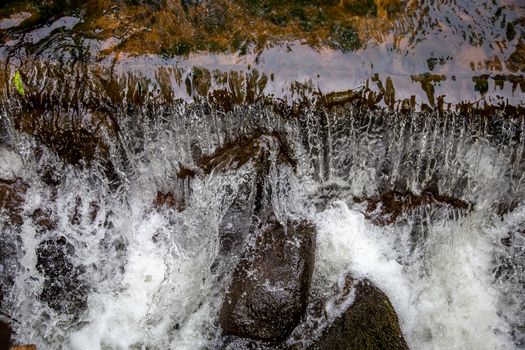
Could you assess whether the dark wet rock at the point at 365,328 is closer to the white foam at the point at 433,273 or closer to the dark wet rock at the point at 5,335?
the white foam at the point at 433,273

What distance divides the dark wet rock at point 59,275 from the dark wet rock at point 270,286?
145cm

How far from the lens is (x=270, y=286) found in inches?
160

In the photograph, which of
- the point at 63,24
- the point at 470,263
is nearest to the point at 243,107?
the point at 63,24

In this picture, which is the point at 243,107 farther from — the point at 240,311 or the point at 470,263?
the point at 470,263

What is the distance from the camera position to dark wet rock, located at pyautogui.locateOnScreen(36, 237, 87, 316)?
4398 millimetres

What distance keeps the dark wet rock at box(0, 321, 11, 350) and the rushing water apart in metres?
0.09

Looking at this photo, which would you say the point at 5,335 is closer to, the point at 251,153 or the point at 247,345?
the point at 247,345

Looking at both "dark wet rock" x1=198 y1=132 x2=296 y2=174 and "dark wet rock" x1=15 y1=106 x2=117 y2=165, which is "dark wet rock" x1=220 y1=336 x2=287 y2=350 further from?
"dark wet rock" x1=15 y1=106 x2=117 y2=165

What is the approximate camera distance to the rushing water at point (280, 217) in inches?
163

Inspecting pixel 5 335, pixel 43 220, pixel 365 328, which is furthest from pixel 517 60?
pixel 5 335

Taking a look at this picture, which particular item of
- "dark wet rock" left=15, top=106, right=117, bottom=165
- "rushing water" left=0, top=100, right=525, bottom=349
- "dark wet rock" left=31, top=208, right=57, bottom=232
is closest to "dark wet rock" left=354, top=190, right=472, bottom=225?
"rushing water" left=0, top=100, right=525, bottom=349

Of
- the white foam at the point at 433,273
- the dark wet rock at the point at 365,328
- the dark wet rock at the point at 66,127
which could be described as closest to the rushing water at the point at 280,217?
the white foam at the point at 433,273

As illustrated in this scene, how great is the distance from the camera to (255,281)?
4117 millimetres

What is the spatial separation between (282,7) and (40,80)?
2.27m
